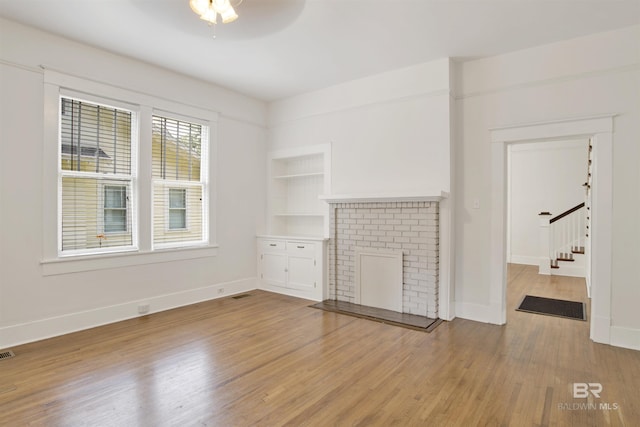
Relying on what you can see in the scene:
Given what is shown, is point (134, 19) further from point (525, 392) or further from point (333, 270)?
point (525, 392)

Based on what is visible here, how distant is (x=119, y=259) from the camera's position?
4.05m

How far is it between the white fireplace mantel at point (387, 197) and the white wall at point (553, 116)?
47cm

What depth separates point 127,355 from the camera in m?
3.10

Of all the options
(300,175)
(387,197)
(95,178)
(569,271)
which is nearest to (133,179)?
(95,178)

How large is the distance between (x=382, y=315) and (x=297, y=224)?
7.92ft

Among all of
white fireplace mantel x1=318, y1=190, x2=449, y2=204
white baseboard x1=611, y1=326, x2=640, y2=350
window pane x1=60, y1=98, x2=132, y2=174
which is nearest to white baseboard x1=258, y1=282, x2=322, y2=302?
white fireplace mantel x1=318, y1=190, x2=449, y2=204

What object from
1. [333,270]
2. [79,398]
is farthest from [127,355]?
[333,270]

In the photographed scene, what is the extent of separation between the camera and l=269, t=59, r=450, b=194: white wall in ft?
13.7

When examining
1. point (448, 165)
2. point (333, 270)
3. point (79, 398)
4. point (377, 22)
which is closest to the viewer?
point (79, 398)

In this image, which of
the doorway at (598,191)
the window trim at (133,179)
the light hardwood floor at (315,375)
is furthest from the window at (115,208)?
the doorway at (598,191)

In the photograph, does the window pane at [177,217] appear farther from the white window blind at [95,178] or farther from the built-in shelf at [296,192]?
the built-in shelf at [296,192]

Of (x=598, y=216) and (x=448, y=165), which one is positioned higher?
(x=448, y=165)

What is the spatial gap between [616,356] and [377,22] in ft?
12.5

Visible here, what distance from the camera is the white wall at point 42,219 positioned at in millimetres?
3314
